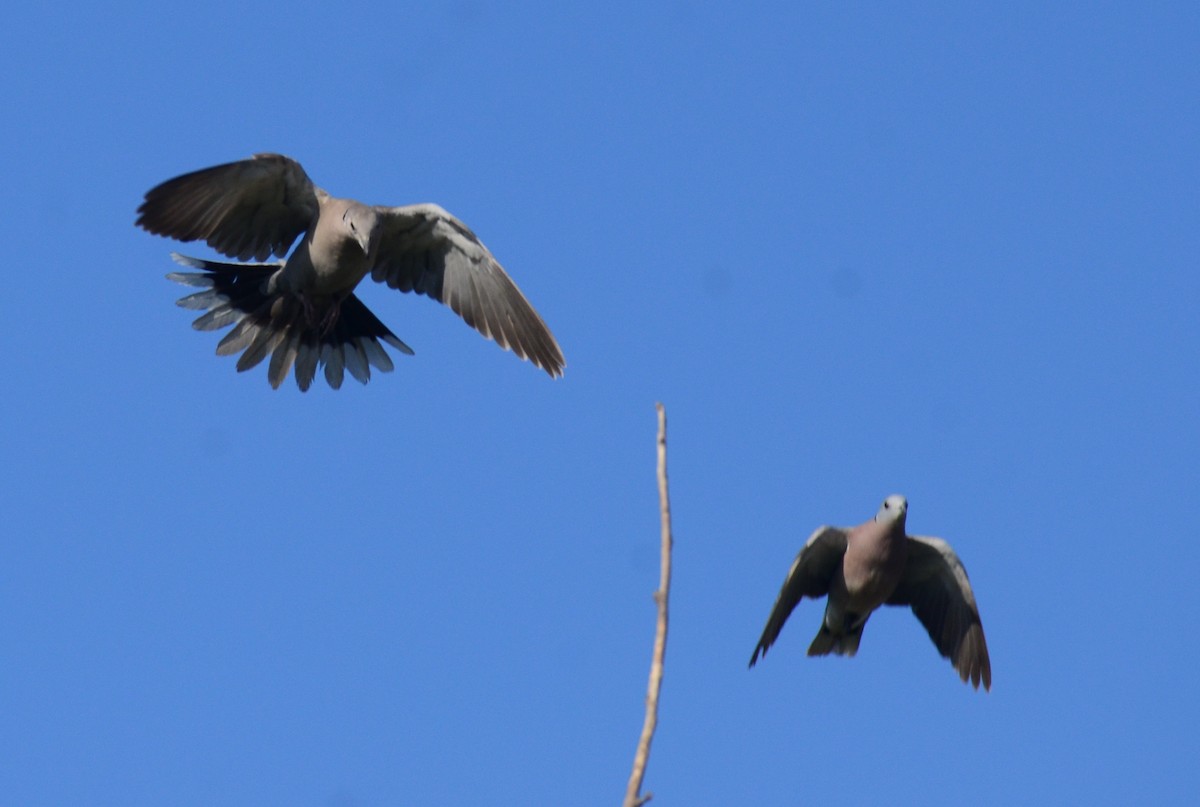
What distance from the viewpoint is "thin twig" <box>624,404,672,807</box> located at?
11.4 feet

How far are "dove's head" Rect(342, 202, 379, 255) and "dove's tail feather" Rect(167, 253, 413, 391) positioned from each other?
80 cm

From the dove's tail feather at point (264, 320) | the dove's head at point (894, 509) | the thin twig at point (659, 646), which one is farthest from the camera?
the dove's tail feather at point (264, 320)

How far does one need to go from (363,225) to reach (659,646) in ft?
19.5

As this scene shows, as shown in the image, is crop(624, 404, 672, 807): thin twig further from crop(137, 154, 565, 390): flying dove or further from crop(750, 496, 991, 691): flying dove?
crop(137, 154, 565, 390): flying dove

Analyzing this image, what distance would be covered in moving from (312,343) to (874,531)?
378cm

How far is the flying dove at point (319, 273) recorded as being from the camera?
Answer: 937 centimetres

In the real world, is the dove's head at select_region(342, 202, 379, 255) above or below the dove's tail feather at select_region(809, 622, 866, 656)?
above

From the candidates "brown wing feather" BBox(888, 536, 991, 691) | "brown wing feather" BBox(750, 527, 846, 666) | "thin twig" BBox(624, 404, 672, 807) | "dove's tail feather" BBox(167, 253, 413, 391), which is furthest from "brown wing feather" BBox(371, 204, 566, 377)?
"thin twig" BBox(624, 404, 672, 807)

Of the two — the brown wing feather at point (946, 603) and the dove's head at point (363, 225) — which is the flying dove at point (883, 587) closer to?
the brown wing feather at point (946, 603)

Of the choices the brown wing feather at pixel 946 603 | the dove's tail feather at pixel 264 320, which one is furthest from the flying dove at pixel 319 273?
the brown wing feather at pixel 946 603

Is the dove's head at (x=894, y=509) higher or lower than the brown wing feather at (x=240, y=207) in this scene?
lower

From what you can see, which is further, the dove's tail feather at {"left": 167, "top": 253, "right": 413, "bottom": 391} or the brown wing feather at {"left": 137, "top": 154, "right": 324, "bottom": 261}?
the dove's tail feather at {"left": 167, "top": 253, "right": 413, "bottom": 391}

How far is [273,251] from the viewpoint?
990 cm

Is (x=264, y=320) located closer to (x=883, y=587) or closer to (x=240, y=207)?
(x=240, y=207)
